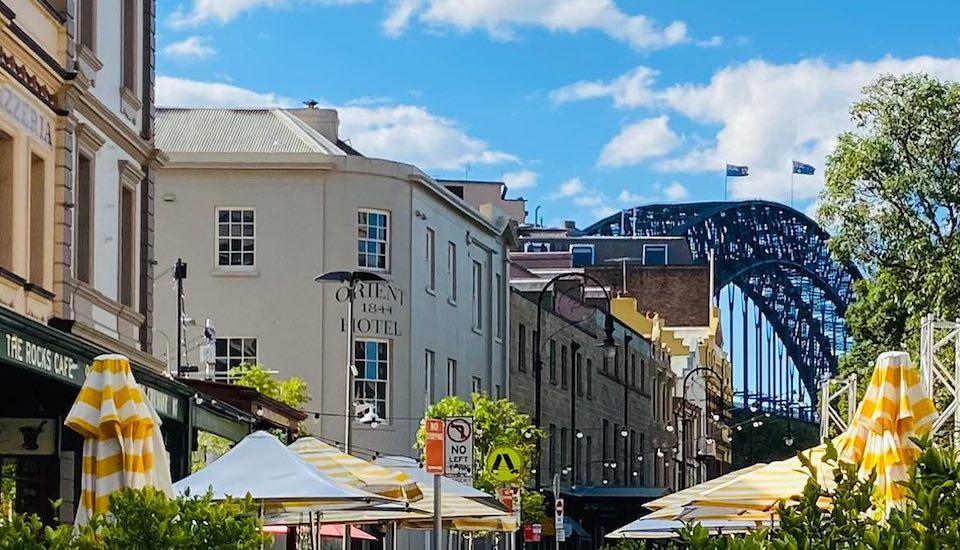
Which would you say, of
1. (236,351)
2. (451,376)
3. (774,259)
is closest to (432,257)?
(451,376)

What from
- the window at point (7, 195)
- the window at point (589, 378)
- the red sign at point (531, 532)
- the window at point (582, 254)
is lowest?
the red sign at point (531, 532)

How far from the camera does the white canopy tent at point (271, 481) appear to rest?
17969 millimetres

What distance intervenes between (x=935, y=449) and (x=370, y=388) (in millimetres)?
39591

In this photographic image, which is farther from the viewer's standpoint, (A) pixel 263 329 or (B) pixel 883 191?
(A) pixel 263 329

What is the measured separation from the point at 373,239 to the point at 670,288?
6848 cm

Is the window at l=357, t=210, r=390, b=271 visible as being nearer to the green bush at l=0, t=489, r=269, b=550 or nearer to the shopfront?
the shopfront

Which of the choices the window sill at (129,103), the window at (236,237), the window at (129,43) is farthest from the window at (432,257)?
the window at (129,43)

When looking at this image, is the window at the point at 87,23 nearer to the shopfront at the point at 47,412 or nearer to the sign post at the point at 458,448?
the shopfront at the point at 47,412

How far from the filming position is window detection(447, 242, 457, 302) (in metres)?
52.1

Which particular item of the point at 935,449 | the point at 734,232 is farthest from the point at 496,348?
the point at 734,232

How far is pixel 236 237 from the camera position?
1854 inches

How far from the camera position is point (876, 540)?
22.6ft

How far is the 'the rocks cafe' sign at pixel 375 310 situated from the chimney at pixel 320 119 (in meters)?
6.01

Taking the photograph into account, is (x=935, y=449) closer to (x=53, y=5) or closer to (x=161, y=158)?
(x=53, y=5)
